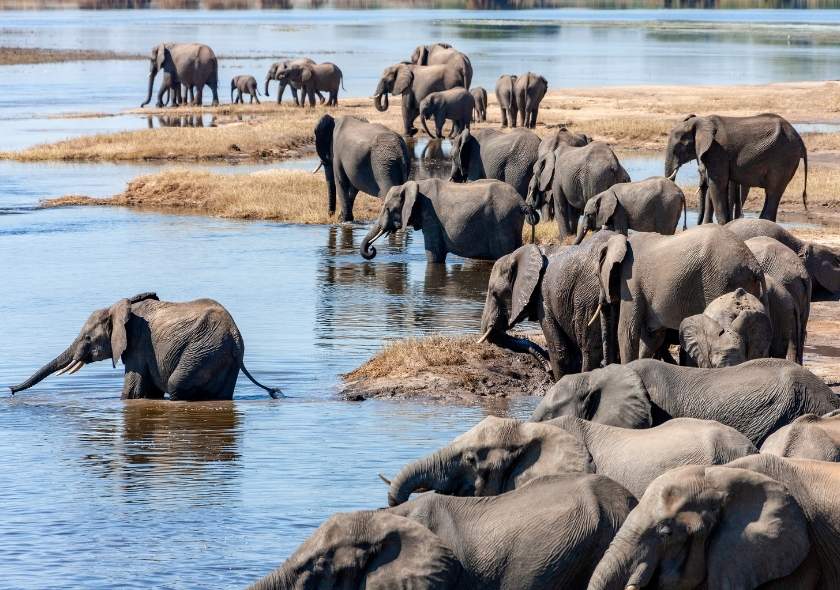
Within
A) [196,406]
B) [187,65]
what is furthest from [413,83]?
[196,406]

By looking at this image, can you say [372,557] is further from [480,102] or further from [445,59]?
[445,59]

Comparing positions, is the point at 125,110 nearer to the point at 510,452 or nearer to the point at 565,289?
the point at 565,289

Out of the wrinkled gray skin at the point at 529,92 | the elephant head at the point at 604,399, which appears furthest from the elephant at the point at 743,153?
the wrinkled gray skin at the point at 529,92

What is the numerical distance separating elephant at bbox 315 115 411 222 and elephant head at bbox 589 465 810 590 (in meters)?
16.9

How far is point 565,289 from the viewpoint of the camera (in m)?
12.6

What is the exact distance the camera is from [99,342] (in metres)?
13.2

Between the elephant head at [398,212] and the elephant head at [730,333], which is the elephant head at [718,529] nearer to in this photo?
→ the elephant head at [730,333]

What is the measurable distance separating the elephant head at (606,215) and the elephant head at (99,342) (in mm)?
6134

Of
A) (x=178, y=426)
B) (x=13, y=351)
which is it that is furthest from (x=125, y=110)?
(x=178, y=426)

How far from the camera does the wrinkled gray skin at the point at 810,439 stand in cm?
764

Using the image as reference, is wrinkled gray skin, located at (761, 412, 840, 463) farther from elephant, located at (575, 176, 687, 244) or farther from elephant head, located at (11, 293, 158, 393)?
elephant, located at (575, 176, 687, 244)

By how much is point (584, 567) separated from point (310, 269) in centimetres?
1340

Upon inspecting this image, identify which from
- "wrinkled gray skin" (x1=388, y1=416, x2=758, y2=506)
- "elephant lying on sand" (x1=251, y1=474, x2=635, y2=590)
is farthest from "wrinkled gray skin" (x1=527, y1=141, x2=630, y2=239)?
"elephant lying on sand" (x1=251, y1=474, x2=635, y2=590)

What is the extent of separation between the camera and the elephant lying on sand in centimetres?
671
